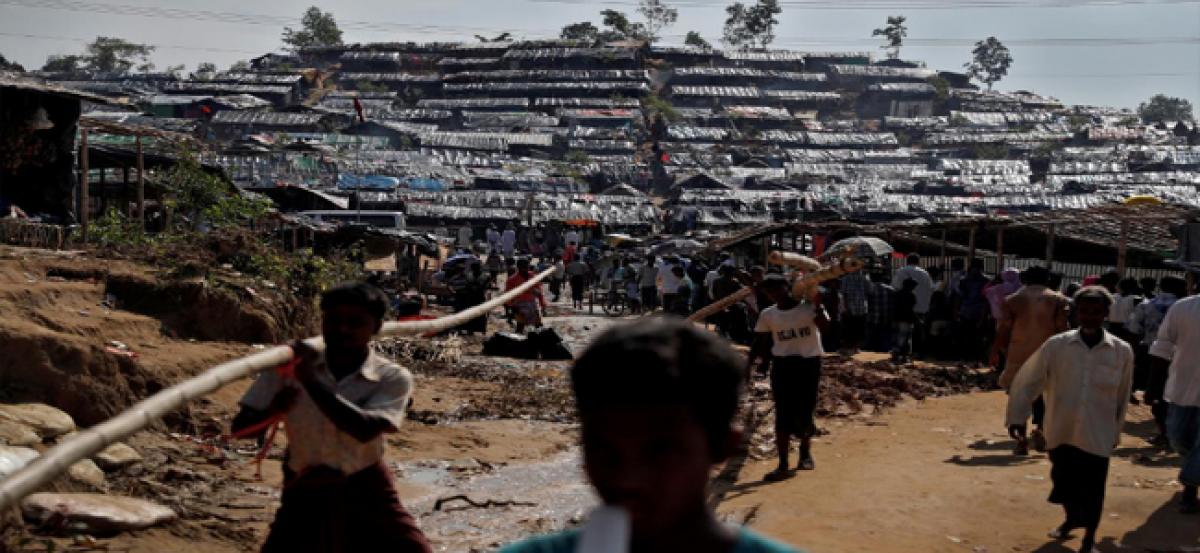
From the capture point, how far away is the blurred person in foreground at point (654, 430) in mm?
1846

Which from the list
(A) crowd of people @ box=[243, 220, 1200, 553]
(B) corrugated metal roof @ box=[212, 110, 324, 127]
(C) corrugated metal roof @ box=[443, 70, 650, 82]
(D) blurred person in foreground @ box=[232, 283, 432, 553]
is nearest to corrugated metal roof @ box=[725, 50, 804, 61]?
(C) corrugated metal roof @ box=[443, 70, 650, 82]

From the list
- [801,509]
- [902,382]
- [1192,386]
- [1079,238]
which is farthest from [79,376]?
[1079,238]

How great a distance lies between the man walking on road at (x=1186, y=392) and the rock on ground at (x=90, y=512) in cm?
521

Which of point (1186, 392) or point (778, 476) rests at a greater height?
point (1186, 392)

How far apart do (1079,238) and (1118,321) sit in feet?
17.3

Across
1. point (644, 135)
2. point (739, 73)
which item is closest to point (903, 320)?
point (644, 135)

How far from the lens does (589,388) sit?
1873 mm

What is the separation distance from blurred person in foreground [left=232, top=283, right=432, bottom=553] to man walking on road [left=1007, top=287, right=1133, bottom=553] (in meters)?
3.75

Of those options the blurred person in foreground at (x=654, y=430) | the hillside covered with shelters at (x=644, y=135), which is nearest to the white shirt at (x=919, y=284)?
the blurred person in foreground at (x=654, y=430)

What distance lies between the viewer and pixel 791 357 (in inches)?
344

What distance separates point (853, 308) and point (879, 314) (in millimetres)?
322

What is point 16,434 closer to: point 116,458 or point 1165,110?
point 116,458

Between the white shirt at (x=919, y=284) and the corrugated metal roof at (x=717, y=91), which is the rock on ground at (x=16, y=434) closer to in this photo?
the white shirt at (x=919, y=284)

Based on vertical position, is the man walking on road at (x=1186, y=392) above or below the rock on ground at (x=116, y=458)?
above
